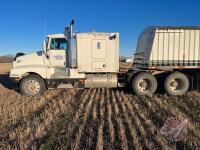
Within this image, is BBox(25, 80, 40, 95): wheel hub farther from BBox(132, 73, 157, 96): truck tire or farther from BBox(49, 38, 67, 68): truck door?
BBox(132, 73, 157, 96): truck tire

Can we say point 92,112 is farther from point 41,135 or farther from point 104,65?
point 104,65

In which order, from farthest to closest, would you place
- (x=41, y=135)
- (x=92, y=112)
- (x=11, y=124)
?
(x=92, y=112) < (x=11, y=124) < (x=41, y=135)

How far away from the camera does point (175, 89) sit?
14.2 metres

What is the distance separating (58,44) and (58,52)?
1.25 feet

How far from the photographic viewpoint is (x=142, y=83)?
14.1 metres

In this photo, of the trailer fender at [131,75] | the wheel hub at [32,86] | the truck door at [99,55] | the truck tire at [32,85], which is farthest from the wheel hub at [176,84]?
the wheel hub at [32,86]

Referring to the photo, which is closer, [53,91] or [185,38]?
[185,38]

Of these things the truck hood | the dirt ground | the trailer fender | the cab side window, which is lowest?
the dirt ground

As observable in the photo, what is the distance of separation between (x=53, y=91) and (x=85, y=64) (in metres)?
2.40

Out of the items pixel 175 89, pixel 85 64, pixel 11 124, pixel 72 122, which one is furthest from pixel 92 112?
pixel 175 89

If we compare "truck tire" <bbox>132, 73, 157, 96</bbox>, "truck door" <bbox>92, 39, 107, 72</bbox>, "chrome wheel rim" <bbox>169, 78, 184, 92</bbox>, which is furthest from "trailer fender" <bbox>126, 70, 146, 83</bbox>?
"chrome wheel rim" <bbox>169, 78, 184, 92</bbox>

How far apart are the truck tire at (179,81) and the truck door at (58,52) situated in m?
4.79

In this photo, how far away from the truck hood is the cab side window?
0.61 m

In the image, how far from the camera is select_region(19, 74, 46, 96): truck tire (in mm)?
13961
